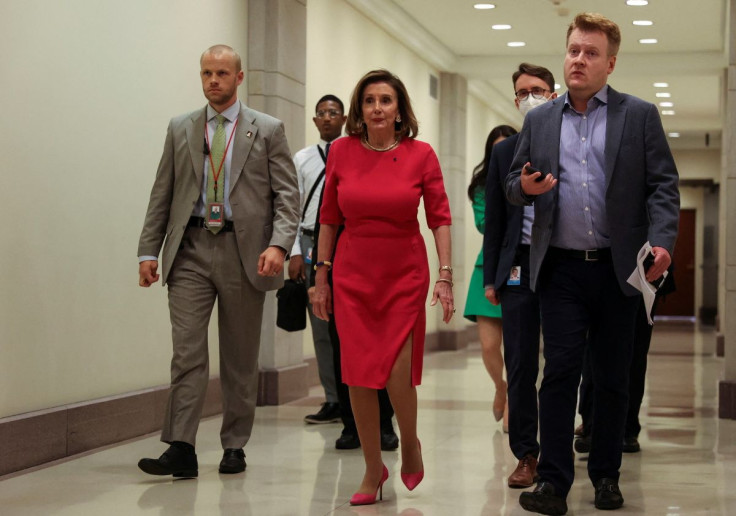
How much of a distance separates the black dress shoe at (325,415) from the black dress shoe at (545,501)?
302 cm

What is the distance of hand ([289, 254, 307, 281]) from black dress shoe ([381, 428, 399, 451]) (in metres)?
1.10

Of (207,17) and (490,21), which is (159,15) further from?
(490,21)

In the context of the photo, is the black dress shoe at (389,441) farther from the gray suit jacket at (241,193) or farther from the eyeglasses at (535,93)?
the eyeglasses at (535,93)

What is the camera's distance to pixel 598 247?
174 inches

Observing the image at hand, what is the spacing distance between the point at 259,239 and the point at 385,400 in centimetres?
120

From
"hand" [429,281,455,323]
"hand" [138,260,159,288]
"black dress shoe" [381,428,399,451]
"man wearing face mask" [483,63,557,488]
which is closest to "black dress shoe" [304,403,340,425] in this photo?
"black dress shoe" [381,428,399,451]

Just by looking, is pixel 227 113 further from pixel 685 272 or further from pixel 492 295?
pixel 685 272

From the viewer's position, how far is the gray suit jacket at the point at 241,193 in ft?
17.5

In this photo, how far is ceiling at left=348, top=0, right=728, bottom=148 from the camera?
12156 mm

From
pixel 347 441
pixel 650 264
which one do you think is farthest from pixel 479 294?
pixel 650 264

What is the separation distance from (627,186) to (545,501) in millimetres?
1238

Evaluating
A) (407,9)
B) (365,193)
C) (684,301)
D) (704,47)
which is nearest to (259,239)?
(365,193)

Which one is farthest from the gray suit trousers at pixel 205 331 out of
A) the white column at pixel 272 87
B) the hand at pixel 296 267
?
the white column at pixel 272 87

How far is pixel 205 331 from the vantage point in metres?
5.34
